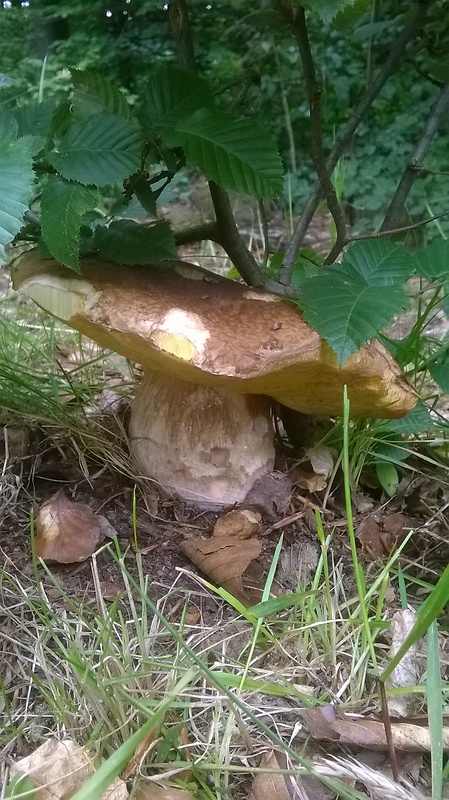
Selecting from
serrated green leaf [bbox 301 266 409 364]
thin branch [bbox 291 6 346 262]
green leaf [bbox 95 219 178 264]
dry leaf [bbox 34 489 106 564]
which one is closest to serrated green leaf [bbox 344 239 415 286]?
serrated green leaf [bbox 301 266 409 364]

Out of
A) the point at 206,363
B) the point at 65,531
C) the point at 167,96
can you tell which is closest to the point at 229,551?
the point at 65,531

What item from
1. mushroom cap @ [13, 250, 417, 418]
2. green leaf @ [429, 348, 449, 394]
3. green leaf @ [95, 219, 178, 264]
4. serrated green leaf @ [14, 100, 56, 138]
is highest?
serrated green leaf @ [14, 100, 56, 138]

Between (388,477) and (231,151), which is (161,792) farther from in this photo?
(231,151)

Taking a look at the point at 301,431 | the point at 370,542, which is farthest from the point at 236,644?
the point at 301,431

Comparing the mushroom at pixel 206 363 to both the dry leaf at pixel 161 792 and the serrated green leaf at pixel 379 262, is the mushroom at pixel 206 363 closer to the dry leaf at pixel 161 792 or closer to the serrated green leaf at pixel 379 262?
the serrated green leaf at pixel 379 262

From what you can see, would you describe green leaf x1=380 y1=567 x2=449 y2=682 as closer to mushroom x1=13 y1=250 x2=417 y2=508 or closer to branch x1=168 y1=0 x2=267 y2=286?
mushroom x1=13 y1=250 x2=417 y2=508

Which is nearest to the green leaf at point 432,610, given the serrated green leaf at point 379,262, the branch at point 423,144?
the serrated green leaf at point 379,262
